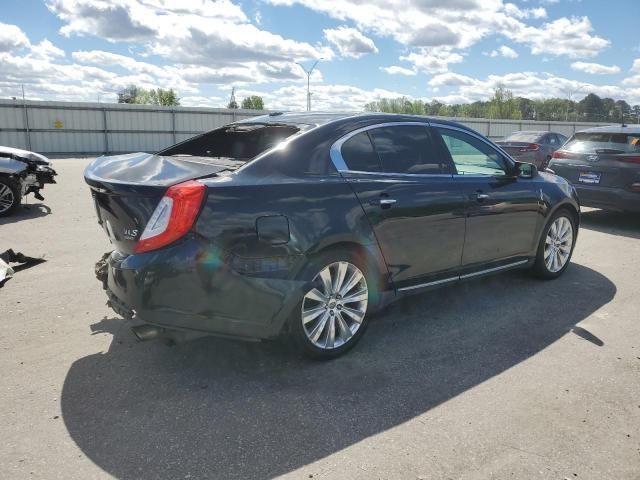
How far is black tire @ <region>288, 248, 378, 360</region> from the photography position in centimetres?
349

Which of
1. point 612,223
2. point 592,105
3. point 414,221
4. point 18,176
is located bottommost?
point 612,223

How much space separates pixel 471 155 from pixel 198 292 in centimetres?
288

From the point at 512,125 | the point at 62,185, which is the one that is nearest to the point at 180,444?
the point at 62,185

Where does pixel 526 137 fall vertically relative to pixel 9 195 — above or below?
above

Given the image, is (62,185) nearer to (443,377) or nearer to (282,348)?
(282,348)

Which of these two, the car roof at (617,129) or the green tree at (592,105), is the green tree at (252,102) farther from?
the car roof at (617,129)

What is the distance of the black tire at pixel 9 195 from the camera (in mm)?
8930

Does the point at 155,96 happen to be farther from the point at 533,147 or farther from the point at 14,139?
the point at 533,147

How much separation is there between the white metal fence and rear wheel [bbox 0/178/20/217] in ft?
66.9

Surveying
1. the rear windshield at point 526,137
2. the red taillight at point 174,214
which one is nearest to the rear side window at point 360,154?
the red taillight at point 174,214

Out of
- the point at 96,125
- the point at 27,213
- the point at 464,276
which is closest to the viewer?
the point at 464,276

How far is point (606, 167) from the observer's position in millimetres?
8586

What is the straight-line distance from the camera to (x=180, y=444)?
278 cm

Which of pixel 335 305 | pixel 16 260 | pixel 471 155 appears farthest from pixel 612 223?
pixel 16 260
